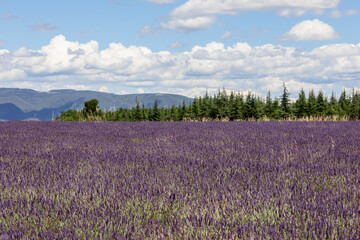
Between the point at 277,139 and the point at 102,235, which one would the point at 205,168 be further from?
the point at 277,139

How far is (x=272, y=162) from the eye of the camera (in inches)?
168

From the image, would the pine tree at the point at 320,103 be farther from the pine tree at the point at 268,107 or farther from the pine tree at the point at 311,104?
the pine tree at the point at 268,107

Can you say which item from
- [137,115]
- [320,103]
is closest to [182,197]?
[320,103]

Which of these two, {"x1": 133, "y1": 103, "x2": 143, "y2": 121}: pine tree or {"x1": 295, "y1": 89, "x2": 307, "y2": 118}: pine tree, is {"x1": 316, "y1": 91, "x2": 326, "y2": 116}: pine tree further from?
{"x1": 133, "y1": 103, "x2": 143, "y2": 121}: pine tree

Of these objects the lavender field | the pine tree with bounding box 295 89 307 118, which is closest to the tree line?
the pine tree with bounding box 295 89 307 118

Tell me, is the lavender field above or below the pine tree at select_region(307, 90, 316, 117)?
below

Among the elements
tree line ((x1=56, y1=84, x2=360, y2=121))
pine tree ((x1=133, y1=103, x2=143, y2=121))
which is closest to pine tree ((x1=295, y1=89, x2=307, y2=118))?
tree line ((x1=56, y1=84, x2=360, y2=121))

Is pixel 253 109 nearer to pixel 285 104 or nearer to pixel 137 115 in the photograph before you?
pixel 285 104

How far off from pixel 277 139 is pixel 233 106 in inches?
802

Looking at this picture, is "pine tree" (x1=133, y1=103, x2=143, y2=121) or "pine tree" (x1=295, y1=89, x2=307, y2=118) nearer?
"pine tree" (x1=295, y1=89, x2=307, y2=118)

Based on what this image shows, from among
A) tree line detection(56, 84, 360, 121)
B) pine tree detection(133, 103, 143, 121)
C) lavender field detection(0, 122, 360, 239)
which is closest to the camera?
lavender field detection(0, 122, 360, 239)

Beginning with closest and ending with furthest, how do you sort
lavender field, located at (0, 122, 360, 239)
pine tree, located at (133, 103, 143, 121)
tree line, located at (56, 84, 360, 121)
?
lavender field, located at (0, 122, 360, 239)
tree line, located at (56, 84, 360, 121)
pine tree, located at (133, 103, 143, 121)

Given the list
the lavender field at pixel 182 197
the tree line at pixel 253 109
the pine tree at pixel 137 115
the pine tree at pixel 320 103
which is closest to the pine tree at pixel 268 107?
the tree line at pixel 253 109

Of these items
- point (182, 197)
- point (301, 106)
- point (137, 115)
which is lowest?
point (182, 197)
